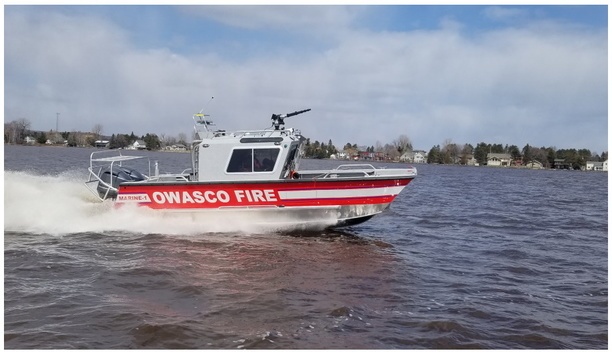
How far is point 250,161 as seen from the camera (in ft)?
42.5

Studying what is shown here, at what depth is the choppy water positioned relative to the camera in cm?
659

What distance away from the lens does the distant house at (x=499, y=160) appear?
138450 mm

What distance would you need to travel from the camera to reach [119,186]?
13.0 metres

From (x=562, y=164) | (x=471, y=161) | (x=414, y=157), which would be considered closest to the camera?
(x=562, y=164)

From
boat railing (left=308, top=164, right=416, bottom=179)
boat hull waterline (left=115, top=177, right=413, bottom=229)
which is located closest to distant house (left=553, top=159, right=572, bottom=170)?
boat railing (left=308, top=164, right=416, bottom=179)

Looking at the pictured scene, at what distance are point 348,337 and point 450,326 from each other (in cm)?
149

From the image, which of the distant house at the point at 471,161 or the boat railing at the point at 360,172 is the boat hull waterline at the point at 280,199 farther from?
the distant house at the point at 471,161

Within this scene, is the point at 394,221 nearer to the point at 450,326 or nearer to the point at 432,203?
the point at 432,203

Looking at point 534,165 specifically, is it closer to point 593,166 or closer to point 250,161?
point 593,166

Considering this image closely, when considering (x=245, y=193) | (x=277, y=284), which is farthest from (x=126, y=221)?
(x=277, y=284)

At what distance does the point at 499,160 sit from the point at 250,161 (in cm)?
13709

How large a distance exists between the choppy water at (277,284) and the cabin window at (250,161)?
4.65 feet

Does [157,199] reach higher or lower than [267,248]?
higher
